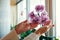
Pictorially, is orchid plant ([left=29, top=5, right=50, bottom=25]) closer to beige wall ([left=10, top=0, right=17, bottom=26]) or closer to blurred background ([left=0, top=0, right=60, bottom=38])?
blurred background ([left=0, top=0, right=60, bottom=38])

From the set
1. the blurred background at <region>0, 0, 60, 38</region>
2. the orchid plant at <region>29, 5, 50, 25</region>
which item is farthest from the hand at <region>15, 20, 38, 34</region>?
the blurred background at <region>0, 0, 60, 38</region>

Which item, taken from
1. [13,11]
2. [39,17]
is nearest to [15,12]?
[13,11]

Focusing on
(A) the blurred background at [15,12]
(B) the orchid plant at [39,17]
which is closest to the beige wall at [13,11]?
(A) the blurred background at [15,12]

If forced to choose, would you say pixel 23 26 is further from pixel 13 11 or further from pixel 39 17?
pixel 13 11

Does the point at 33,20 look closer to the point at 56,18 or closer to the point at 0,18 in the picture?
the point at 0,18

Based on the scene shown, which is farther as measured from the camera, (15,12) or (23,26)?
(15,12)

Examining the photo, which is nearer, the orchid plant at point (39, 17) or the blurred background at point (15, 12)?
the orchid plant at point (39, 17)

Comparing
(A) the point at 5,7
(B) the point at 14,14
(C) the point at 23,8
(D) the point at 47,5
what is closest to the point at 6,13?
(A) the point at 5,7

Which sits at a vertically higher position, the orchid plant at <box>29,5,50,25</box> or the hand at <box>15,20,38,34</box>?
the orchid plant at <box>29,5,50,25</box>

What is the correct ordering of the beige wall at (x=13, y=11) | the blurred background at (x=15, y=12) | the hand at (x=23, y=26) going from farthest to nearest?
1. the beige wall at (x=13, y=11)
2. the blurred background at (x=15, y=12)
3. the hand at (x=23, y=26)

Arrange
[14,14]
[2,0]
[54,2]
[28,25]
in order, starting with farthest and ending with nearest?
[54,2]
[14,14]
[2,0]
[28,25]

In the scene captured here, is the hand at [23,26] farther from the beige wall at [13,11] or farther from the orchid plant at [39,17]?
the beige wall at [13,11]

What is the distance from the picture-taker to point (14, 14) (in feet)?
5.54

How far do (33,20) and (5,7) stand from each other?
30.1 inches
